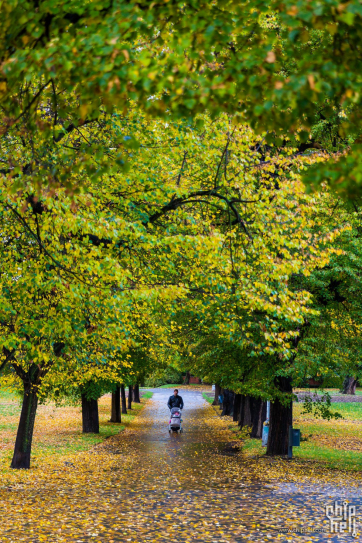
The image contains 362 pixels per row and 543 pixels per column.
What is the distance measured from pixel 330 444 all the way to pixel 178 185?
17.2 m

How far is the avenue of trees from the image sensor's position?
3.59 meters

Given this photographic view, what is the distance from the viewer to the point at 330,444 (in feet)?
77.5

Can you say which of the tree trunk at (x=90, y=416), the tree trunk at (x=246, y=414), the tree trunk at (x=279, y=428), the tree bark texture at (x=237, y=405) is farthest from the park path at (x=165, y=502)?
the tree bark texture at (x=237, y=405)

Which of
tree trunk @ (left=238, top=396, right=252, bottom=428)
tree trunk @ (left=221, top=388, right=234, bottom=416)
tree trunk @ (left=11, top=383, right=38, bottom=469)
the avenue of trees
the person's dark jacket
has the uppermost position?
the avenue of trees

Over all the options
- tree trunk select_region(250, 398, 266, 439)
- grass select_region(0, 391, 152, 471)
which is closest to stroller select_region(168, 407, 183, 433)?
grass select_region(0, 391, 152, 471)

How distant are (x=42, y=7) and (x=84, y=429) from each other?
24447 millimetres

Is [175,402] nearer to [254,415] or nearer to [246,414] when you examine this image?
[246,414]

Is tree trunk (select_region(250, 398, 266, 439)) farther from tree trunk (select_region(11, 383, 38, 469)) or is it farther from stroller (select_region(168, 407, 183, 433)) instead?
tree trunk (select_region(11, 383, 38, 469))

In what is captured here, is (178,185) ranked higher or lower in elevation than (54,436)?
higher

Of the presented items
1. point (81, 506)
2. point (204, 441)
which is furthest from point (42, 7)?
point (204, 441)

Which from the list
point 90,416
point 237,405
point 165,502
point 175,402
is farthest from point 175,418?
point 165,502

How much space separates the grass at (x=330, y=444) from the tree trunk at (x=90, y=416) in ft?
24.9

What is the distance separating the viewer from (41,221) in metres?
8.90

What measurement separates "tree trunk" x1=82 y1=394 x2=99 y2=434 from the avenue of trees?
699 centimetres
